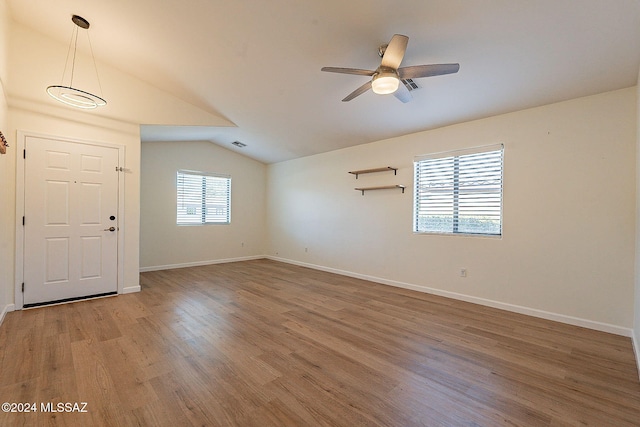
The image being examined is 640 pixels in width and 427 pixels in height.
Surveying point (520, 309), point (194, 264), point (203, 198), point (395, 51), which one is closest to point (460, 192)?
point (520, 309)

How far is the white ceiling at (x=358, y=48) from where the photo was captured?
2.31 meters

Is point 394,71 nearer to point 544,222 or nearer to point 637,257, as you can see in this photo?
A: point 544,222

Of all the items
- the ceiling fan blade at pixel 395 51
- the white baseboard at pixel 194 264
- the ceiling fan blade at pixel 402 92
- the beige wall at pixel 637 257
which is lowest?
the white baseboard at pixel 194 264

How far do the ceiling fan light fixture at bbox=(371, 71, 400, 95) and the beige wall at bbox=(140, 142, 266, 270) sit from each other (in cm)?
523

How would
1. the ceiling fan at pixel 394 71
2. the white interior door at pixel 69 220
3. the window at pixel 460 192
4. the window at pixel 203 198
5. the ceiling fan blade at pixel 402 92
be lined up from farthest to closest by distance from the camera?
the window at pixel 203 198 < the window at pixel 460 192 < the white interior door at pixel 69 220 < the ceiling fan blade at pixel 402 92 < the ceiling fan at pixel 394 71

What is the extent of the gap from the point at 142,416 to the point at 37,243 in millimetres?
3345

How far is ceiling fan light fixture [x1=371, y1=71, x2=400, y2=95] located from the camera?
232 cm

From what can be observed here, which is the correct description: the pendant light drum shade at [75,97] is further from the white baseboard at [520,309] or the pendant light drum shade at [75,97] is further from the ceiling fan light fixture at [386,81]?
the white baseboard at [520,309]

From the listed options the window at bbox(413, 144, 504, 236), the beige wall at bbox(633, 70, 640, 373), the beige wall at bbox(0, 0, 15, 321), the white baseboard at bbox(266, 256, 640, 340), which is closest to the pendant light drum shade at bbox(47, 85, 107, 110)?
the beige wall at bbox(0, 0, 15, 321)

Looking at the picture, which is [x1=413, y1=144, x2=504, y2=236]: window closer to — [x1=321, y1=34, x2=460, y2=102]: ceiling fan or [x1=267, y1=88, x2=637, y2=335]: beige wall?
[x1=267, y1=88, x2=637, y2=335]: beige wall

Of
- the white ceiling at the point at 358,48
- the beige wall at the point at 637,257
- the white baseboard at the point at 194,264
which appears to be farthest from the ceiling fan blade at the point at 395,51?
the white baseboard at the point at 194,264

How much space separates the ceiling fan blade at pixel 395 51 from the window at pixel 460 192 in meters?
2.26

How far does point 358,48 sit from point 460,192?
8.15 feet

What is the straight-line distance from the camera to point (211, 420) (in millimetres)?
1639
